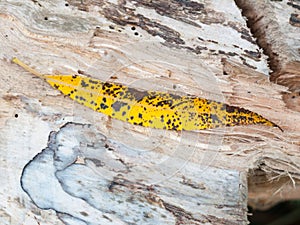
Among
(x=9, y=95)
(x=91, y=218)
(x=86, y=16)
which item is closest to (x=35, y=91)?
(x=9, y=95)

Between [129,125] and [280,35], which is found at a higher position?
[280,35]

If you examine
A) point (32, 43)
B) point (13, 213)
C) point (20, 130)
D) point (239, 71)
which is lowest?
point (13, 213)

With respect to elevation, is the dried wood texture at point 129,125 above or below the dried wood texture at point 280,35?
below

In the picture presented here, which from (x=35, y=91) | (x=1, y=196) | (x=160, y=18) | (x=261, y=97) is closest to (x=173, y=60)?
(x=160, y=18)

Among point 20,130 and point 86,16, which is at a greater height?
point 86,16

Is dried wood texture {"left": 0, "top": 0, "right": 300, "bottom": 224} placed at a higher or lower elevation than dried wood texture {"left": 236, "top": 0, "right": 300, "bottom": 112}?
lower

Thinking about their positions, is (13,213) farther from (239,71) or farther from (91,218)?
(239,71)

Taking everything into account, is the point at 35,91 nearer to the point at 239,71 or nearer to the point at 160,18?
the point at 160,18
